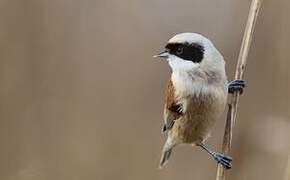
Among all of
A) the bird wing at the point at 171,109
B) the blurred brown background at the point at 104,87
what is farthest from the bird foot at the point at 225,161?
the blurred brown background at the point at 104,87

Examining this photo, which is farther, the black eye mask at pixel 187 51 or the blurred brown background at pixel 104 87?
the blurred brown background at pixel 104 87

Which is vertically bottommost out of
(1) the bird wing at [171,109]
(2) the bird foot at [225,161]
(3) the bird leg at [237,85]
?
(2) the bird foot at [225,161]

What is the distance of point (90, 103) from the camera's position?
1.47 meters

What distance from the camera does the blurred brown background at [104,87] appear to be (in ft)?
4.48

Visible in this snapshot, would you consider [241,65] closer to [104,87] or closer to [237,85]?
[237,85]

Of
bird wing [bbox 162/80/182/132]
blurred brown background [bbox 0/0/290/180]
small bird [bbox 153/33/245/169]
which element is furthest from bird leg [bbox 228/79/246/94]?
blurred brown background [bbox 0/0/290/180]

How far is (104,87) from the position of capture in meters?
1.48

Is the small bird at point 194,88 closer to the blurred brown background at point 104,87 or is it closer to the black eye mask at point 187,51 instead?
the black eye mask at point 187,51

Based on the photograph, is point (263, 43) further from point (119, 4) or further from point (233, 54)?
point (119, 4)

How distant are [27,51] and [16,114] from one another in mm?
166

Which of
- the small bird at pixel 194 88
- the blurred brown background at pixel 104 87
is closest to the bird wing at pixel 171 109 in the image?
the small bird at pixel 194 88

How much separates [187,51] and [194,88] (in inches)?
3.6

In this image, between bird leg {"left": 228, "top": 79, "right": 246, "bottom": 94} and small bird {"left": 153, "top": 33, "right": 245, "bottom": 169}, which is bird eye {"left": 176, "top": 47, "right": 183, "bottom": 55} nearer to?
small bird {"left": 153, "top": 33, "right": 245, "bottom": 169}

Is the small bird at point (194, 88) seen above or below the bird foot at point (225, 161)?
above
